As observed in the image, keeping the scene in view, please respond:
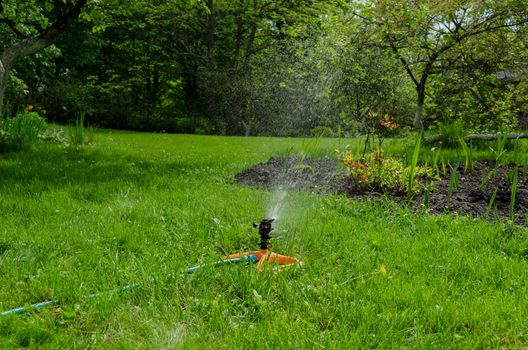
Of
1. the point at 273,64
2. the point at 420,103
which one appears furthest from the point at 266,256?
the point at 273,64

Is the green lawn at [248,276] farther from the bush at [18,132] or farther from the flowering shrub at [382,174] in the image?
the bush at [18,132]

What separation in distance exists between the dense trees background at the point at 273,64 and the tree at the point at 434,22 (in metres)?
0.02

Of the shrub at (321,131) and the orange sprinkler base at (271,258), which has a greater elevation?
the shrub at (321,131)

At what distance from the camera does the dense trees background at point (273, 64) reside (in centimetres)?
618

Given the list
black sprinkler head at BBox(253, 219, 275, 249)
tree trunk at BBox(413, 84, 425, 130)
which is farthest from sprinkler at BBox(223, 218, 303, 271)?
tree trunk at BBox(413, 84, 425, 130)

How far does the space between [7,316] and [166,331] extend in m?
0.70

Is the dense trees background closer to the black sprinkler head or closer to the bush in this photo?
the bush

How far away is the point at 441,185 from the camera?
4.36m

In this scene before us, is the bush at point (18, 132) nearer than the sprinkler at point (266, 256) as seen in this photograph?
No

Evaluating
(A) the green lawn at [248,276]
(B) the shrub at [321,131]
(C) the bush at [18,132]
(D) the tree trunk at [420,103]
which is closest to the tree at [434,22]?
(D) the tree trunk at [420,103]

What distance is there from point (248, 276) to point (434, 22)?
18.1ft

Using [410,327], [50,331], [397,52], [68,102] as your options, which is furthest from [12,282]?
[68,102]

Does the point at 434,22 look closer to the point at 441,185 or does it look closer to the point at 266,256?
the point at 441,185

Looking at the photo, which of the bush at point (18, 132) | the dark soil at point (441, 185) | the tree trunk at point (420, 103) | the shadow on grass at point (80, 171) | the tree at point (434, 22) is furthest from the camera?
the tree trunk at point (420, 103)
